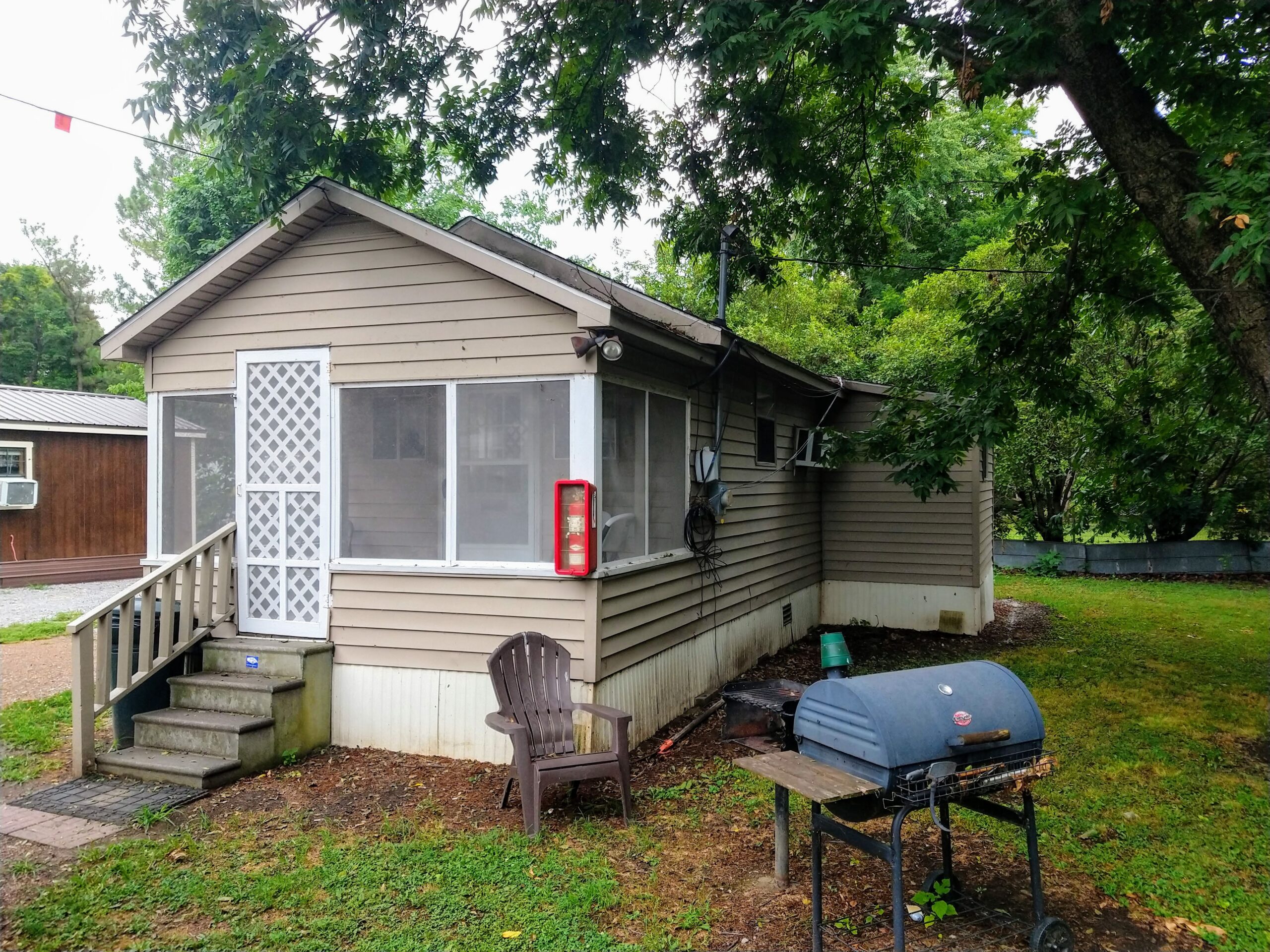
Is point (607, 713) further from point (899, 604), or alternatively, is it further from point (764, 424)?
point (899, 604)

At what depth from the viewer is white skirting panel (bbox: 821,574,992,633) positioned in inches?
399

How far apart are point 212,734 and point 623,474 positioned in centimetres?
322

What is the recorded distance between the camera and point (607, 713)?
185 inches

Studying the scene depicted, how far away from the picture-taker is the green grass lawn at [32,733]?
17.9ft

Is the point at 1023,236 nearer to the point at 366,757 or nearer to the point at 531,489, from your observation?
the point at 531,489

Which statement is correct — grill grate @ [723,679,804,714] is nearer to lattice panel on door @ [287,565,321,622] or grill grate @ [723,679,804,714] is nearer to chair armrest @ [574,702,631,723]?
chair armrest @ [574,702,631,723]

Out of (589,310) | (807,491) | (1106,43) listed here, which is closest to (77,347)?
(807,491)

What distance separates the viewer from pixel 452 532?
18.3 feet

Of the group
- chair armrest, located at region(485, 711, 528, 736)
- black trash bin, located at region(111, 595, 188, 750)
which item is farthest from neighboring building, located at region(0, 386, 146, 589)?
chair armrest, located at region(485, 711, 528, 736)

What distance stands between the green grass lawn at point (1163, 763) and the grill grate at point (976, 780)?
1152mm

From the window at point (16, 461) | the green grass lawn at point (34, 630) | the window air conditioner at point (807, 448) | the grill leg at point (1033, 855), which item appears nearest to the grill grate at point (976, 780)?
the grill leg at point (1033, 855)

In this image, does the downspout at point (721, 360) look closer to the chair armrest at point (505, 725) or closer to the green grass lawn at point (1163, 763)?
the chair armrest at point (505, 725)

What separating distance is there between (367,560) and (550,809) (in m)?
2.20

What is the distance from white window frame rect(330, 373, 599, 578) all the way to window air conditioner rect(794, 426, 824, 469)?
179 inches
